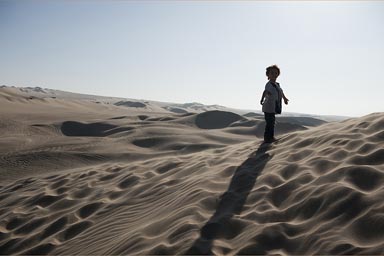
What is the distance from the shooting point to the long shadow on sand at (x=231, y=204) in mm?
3429

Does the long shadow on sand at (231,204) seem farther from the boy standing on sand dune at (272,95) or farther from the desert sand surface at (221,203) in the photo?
the boy standing on sand dune at (272,95)

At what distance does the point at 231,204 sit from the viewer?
13.5 ft

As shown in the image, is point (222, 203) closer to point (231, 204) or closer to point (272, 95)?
point (231, 204)

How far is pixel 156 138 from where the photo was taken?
1205 cm

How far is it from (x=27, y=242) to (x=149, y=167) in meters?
2.81

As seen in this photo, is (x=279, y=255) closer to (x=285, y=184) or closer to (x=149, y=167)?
(x=285, y=184)

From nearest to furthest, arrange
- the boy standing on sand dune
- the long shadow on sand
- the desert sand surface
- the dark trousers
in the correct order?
the desert sand surface → the long shadow on sand → the boy standing on sand dune → the dark trousers

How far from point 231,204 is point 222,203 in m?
0.13

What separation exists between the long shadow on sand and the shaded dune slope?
13 millimetres

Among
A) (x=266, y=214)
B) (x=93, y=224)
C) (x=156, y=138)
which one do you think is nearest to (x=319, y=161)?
(x=266, y=214)

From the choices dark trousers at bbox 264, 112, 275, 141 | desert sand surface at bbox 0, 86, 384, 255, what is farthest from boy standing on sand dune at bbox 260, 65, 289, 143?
desert sand surface at bbox 0, 86, 384, 255

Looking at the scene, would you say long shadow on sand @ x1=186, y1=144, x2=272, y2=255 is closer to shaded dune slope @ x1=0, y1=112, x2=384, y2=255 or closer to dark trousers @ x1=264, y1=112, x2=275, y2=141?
shaded dune slope @ x1=0, y1=112, x2=384, y2=255

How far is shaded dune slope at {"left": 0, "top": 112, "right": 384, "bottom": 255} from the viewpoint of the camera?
10.6 feet

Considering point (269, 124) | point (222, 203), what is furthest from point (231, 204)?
point (269, 124)
